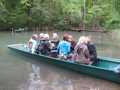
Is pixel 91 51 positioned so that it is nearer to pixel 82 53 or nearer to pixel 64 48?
pixel 82 53

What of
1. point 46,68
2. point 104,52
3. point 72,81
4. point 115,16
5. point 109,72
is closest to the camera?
point 109,72

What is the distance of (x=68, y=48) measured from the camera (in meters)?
12.2

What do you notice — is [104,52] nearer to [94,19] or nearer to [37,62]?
[37,62]

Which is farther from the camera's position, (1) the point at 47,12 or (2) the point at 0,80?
(1) the point at 47,12

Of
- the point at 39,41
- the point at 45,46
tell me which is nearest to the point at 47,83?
the point at 45,46

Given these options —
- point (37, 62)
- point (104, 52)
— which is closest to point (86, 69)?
point (37, 62)

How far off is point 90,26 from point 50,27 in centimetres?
399

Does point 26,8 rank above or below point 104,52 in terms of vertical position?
above

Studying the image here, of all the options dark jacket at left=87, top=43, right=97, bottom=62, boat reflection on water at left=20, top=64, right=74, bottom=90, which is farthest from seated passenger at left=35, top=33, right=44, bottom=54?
dark jacket at left=87, top=43, right=97, bottom=62

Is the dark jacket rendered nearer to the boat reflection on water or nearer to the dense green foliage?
the boat reflection on water

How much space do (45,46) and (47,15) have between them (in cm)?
2065

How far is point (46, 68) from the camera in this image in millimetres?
12594

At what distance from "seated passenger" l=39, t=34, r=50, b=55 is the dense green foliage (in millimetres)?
18970

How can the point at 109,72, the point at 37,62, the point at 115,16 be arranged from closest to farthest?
the point at 109,72 < the point at 37,62 < the point at 115,16
